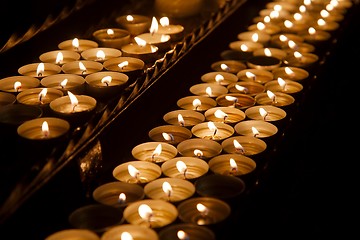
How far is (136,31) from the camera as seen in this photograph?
1837 millimetres

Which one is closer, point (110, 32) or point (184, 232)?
point (184, 232)

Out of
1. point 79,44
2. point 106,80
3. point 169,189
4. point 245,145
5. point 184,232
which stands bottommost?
point 184,232

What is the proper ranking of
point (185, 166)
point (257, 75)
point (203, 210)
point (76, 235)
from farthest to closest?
point (257, 75) < point (185, 166) < point (203, 210) < point (76, 235)

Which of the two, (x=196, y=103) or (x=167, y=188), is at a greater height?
(x=196, y=103)

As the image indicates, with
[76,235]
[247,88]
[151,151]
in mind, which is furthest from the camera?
[247,88]

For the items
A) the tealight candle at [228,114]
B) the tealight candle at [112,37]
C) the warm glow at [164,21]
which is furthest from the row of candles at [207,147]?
the warm glow at [164,21]

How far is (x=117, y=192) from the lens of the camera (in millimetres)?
1286

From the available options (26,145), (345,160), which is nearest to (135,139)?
(26,145)

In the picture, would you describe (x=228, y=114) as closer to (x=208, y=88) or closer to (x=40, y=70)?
(x=208, y=88)

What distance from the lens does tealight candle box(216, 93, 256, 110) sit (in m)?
1.70

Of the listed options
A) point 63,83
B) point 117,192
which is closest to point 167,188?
point 117,192

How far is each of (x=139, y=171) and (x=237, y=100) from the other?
476 mm

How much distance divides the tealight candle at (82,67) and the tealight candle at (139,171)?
35 centimetres

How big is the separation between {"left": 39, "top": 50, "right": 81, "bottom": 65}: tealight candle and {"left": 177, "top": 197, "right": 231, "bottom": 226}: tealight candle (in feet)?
2.17
